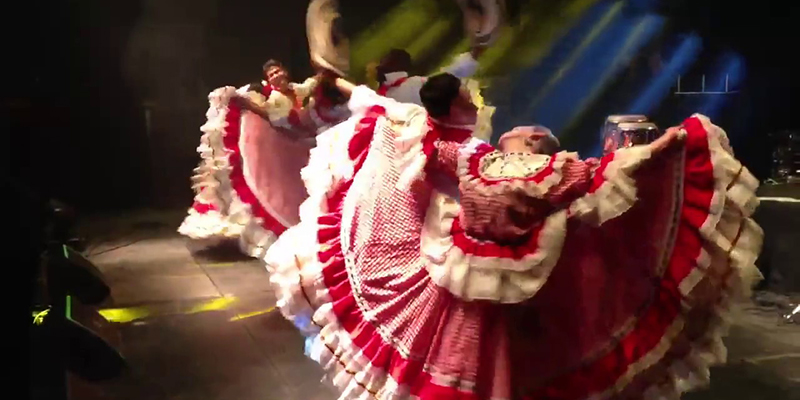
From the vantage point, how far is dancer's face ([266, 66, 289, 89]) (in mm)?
4062

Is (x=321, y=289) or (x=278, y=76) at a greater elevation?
(x=278, y=76)

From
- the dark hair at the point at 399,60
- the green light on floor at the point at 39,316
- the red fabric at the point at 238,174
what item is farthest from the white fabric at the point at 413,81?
the green light on floor at the point at 39,316

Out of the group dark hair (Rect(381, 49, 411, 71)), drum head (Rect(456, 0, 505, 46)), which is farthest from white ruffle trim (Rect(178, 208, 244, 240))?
drum head (Rect(456, 0, 505, 46))

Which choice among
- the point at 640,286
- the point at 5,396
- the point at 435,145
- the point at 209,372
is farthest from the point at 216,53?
the point at 5,396

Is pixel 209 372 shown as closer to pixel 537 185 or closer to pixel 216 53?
pixel 537 185

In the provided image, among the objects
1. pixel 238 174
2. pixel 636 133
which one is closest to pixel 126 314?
pixel 238 174

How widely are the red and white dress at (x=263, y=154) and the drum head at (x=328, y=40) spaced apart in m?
0.24

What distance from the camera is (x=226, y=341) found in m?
2.99

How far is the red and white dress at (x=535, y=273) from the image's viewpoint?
178 centimetres

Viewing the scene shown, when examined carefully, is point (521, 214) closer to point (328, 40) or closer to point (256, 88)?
point (328, 40)

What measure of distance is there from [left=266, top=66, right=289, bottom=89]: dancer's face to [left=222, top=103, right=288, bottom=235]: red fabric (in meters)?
0.24

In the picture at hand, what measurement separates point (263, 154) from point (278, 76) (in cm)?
42

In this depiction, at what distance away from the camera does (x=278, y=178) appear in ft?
13.1

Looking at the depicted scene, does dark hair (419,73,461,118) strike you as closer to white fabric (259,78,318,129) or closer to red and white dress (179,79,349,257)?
red and white dress (179,79,349,257)
